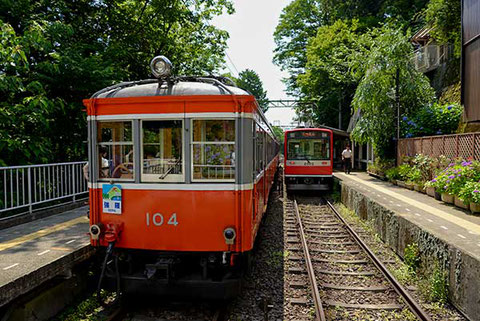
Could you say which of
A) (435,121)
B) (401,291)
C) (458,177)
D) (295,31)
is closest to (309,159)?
(435,121)

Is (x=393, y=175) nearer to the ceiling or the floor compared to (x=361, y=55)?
nearer to the floor

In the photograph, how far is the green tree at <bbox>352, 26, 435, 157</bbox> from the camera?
1530cm

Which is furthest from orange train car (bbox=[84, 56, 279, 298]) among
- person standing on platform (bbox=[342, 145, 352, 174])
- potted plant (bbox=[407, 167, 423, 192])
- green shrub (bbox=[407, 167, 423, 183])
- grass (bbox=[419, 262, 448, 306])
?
person standing on platform (bbox=[342, 145, 352, 174])

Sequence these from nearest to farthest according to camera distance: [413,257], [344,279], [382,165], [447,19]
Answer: [344,279] → [413,257] → [447,19] → [382,165]

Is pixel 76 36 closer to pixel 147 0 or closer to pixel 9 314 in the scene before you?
pixel 147 0

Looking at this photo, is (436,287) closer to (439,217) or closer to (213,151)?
(439,217)

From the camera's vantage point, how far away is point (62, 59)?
8.30 m

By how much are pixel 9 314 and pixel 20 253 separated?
1.13m

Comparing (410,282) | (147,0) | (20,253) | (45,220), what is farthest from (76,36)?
(410,282)

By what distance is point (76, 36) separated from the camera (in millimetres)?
10953

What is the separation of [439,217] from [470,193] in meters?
0.97

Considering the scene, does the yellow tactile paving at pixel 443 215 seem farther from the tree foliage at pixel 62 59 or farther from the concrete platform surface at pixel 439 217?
the tree foliage at pixel 62 59

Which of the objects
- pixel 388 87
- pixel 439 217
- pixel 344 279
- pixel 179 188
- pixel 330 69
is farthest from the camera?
pixel 330 69

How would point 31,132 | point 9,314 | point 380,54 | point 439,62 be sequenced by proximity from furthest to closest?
point 439,62 < point 380,54 < point 31,132 < point 9,314
